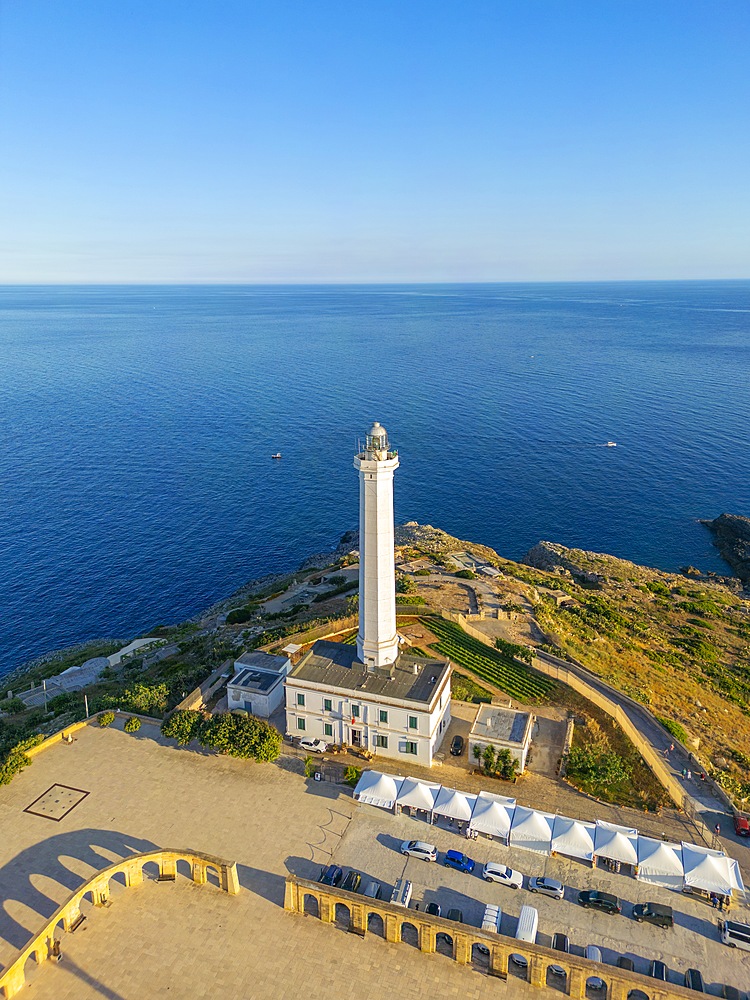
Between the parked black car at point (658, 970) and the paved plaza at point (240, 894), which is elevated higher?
the parked black car at point (658, 970)

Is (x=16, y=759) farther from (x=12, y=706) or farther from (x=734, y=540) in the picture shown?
(x=734, y=540)

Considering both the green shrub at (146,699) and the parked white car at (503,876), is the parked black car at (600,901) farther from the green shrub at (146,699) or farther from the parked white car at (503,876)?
the green shrub at (146,699)

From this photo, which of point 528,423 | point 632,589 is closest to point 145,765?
point 632,589

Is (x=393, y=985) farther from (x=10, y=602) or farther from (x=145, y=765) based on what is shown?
(x=10, y=602)

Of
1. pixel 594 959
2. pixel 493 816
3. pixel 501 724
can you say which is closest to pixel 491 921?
pixel 594 959

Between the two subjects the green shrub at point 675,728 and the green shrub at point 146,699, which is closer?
the green shrub at point 675,728

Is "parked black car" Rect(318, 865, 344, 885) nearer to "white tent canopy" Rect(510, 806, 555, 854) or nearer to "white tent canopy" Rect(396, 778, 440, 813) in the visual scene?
"white tent canopy" Rect(396, 778, 440, 813)

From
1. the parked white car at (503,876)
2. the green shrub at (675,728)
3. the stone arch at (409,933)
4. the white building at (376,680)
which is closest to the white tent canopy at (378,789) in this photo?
the white building at (376,680)
